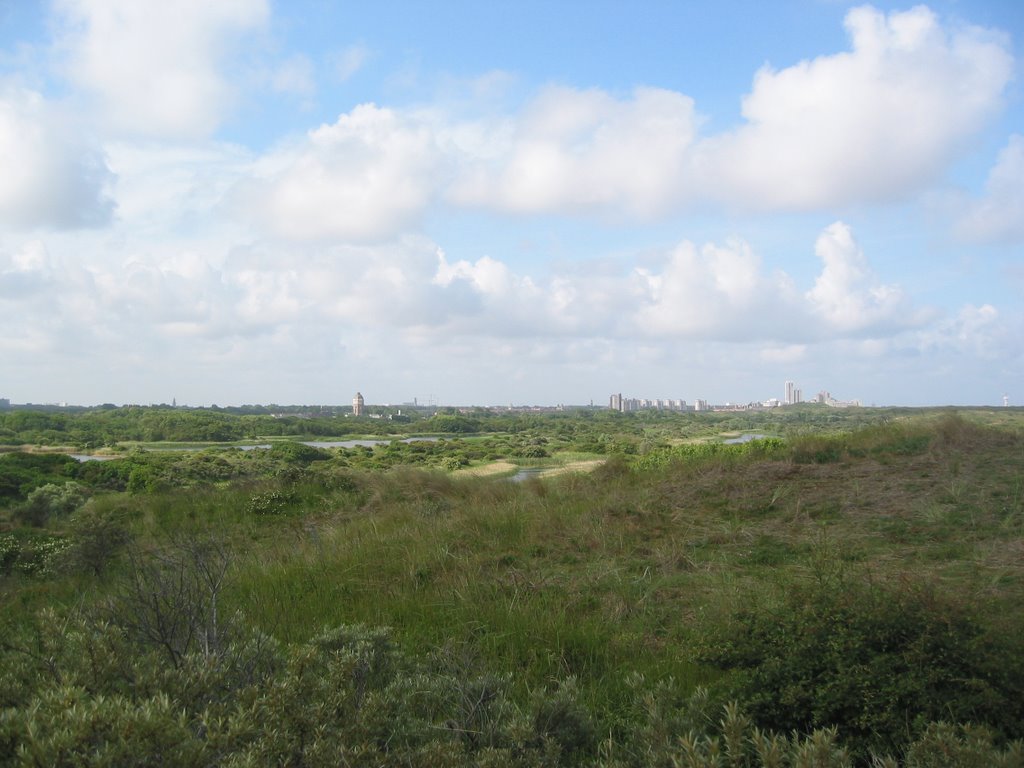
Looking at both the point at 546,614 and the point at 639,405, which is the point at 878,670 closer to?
the point at 546,614

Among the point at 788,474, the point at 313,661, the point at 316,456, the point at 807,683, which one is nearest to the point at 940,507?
the point at 788,474

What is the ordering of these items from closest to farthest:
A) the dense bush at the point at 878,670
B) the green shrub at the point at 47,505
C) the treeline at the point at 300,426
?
the dense bush at the point at 878,670
the green shrub at the point at 47,505
the treeline at the point at 300,426

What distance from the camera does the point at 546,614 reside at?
5.40 metres

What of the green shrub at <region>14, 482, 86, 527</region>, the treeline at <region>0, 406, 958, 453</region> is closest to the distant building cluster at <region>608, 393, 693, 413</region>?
the treeline at <region>0, 406, 958, 453</region>

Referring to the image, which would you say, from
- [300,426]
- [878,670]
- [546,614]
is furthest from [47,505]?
[300,426]

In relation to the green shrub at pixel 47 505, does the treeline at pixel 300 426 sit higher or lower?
higher

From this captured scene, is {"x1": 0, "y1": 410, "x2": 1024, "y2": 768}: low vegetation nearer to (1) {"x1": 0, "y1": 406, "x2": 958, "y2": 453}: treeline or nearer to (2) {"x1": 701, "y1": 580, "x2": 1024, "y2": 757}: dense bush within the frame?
(2) {"x1": 701, "y1": 580, "x2": 1024, "y2": 757}: dense bush

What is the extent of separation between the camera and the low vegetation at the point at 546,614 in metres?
2.12

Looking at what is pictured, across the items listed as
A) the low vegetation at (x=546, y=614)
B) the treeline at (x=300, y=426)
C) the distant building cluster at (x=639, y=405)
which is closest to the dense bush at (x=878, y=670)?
the low vegetation at (x=546, y=614)

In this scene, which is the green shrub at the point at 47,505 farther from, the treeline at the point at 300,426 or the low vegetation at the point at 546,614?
the treeline at the point at 300,426

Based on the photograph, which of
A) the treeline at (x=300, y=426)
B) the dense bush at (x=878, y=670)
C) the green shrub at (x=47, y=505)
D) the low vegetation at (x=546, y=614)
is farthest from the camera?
the treeline at (x=300, y=426)

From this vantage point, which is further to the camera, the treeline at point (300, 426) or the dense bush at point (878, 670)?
the treeline at point (300, 426)

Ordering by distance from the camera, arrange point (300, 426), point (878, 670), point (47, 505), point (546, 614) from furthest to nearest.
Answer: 1. point (300, 426)
2. point (47, 505)
3. point (546, 614)
4. point (878, 670)

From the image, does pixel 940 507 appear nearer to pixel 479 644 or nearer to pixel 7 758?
pixel 479 644
